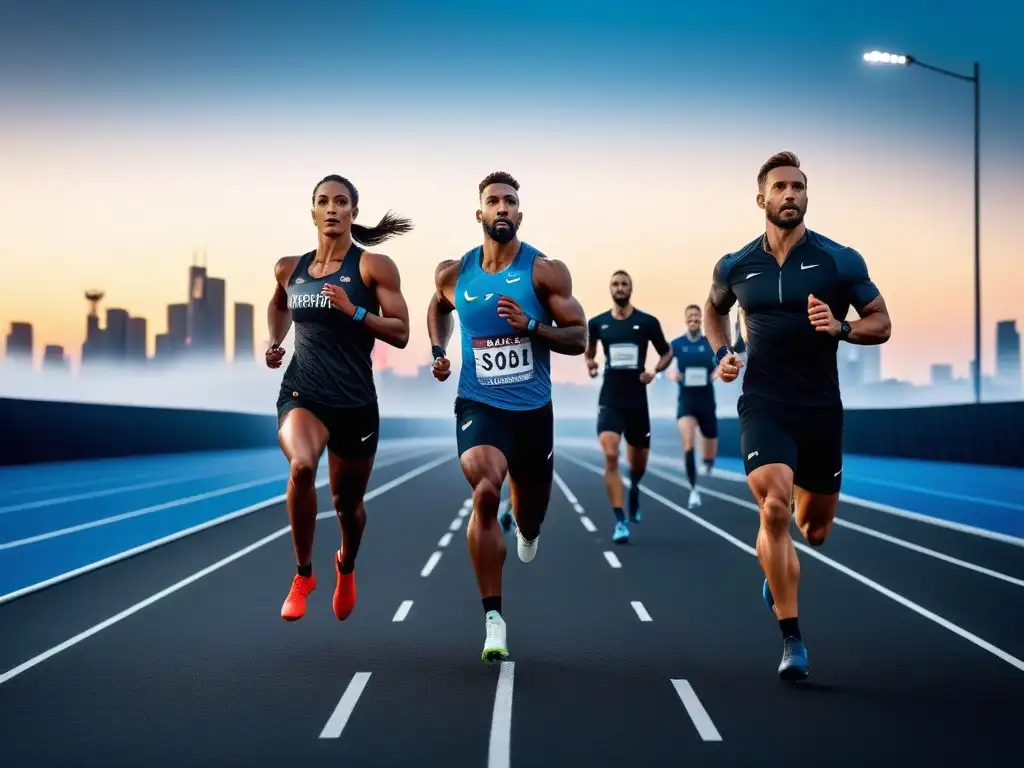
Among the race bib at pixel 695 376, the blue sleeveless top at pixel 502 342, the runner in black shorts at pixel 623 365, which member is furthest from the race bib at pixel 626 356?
the blue sleeveless top at pixel 502 342

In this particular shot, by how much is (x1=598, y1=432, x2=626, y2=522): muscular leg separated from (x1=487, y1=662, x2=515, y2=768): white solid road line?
23.0 feet

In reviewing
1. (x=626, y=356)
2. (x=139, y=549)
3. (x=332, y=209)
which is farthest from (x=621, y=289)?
(x=332, y=209)

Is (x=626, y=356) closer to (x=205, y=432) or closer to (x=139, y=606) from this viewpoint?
(x=139, y=606)

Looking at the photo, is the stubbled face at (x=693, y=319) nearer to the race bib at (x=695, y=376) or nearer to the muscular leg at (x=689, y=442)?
the race bib at (x=695, y=376)

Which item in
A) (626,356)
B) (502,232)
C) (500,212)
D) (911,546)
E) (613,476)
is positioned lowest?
(911,546)

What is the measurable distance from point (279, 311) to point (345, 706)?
129 inches

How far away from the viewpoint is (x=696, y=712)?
6.10 m

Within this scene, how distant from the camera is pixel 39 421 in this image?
2798 centimetres

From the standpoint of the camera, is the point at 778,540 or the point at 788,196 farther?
the point at 788,196

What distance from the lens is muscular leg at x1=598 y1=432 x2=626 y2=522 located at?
1413 cm

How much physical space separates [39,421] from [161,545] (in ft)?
51.2

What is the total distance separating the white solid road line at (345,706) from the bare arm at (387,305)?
209 cm

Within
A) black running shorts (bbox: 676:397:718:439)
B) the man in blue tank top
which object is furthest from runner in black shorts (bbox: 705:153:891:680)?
black running shorts (bbox: 676:397:718:439)

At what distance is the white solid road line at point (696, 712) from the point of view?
18.6ft
